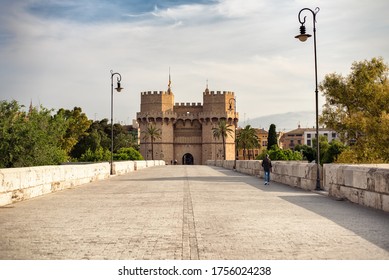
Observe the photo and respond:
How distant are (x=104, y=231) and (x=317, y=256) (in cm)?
310

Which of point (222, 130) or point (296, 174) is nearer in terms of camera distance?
point (296, 174)

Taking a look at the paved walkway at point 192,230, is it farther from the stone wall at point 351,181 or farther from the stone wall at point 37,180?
the stone wall at point 37,180

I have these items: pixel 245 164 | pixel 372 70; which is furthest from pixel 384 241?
pixel 372 70

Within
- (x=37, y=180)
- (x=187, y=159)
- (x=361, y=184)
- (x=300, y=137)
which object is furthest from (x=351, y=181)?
(x=300, y=137)

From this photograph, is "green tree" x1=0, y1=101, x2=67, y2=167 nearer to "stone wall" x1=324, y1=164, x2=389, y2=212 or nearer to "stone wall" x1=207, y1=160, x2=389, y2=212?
"stone wall" x1=207, y1=160, x2=389, y2=212

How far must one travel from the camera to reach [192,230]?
6730mm

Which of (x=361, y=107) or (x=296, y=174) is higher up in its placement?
(x=361, y=107)

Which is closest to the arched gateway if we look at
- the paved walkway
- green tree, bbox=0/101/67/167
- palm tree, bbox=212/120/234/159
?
palm tree, bbox=212/120/234/159

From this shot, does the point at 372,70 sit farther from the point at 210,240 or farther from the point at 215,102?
the point at 215,102

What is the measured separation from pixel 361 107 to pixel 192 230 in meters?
31.6

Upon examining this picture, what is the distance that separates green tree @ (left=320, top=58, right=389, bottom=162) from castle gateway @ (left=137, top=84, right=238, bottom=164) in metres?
54.9

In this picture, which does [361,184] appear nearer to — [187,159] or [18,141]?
[18,141]

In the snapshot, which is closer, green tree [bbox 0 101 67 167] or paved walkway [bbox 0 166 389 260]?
paved walkway [bbox 0 166 389 260]

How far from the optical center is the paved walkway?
5.12 meters
